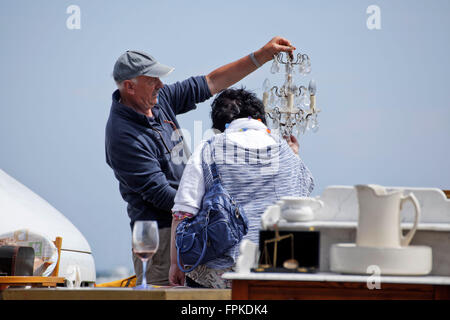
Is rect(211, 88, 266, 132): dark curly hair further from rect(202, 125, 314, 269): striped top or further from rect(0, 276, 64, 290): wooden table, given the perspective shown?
rect(0, 276, 64, 290): wooden table

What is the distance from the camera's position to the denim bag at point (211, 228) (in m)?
2.83

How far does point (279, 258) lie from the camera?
2051 millimetres

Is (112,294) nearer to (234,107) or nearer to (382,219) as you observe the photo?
(382,219)

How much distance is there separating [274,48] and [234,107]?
0.80m

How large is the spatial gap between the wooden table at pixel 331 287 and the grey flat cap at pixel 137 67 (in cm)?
190

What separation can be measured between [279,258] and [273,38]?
2084 millimetres

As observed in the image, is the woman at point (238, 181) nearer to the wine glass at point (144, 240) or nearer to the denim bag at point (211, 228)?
the denim bag at point (211, 228)

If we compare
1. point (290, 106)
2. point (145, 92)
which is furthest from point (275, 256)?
point (290, 106)

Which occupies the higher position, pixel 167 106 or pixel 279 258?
pixel 167 106

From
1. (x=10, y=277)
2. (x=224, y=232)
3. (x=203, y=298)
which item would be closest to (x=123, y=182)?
(x=10, y=277)

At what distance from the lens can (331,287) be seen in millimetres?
1973
